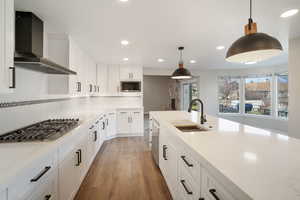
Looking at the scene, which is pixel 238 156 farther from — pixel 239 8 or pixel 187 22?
pixel 187 22

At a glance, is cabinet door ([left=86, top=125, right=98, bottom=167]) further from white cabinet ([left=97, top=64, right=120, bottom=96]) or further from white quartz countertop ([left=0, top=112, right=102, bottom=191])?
white cabinet ([left=97, top=64, right=120, bottom=96])

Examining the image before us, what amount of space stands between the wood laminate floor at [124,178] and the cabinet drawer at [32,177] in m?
1.11

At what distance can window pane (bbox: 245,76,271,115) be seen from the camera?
233 inches

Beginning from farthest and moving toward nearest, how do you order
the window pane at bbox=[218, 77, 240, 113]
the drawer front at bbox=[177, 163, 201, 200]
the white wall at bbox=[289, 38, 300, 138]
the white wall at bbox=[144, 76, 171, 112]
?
the white wall at bbox=[144, 76, 171, 112] < the window pane at bbox=[218, 77, 240, 113] < the white wall at bbox=[289, 38, 300, 138] < the drawer front at bbox=[177, 163, 201, 200]

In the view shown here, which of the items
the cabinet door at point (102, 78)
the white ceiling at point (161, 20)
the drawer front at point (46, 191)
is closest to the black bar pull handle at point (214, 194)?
the drawer front at point (46, 191)

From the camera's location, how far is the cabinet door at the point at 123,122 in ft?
16.8

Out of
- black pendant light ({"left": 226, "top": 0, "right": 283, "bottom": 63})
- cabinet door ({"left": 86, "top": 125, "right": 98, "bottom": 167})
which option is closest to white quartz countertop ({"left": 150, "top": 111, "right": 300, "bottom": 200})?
black pendant light ({"left": 226, "top": 0, "right": 283, "bottom": 63})

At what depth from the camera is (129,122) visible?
5168 mm

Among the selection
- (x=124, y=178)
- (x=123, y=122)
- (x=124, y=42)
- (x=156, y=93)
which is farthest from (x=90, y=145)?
(x=156, y=93)

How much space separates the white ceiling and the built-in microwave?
2.10 m

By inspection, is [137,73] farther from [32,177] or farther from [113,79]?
[32,177]

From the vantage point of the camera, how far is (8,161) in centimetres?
98

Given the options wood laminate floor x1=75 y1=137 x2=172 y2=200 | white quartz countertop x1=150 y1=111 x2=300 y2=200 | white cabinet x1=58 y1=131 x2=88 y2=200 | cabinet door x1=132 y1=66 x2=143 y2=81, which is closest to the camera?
white quartz countertop x1=150 y1=111 x2=300 y2=200

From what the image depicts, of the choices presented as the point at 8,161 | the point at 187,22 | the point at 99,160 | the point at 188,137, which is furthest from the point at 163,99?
the point at 8,161
